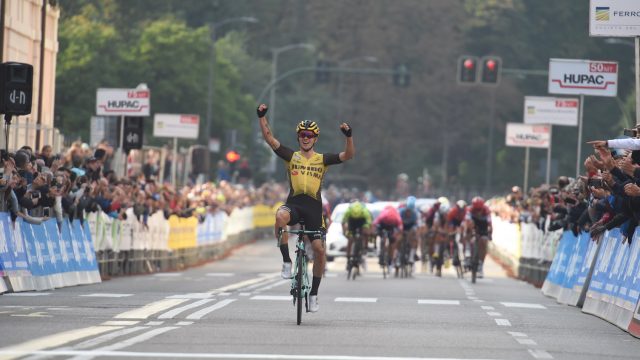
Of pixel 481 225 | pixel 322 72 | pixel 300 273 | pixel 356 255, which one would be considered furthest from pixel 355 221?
pixel 322 72

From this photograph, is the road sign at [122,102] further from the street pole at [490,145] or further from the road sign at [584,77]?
the street pole at [490,145]

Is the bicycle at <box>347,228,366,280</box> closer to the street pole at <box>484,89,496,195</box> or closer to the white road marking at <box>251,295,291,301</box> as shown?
the white road marking at <box>251,295,291,301</box>

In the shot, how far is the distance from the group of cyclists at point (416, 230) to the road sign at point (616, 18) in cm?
1103

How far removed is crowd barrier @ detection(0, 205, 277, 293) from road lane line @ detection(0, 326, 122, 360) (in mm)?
7026

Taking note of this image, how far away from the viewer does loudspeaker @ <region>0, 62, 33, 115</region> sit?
25.4 metres

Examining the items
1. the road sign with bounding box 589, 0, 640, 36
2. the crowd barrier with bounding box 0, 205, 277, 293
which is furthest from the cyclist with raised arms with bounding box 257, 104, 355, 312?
the road sign with bounding box 589, 0, 640, 36

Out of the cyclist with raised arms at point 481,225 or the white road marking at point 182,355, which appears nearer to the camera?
the white road marking at point 182,355

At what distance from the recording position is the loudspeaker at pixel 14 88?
2540cm

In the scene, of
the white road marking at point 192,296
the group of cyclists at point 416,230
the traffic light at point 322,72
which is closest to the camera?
the white road marking at point 192,296

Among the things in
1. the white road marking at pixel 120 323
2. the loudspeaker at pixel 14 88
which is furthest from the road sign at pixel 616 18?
the white road marking at pixel 120 323

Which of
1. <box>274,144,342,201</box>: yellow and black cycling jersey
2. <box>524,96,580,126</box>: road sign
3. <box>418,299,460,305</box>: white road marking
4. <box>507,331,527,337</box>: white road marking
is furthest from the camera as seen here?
<box>524,96,580,126</box>: road sign

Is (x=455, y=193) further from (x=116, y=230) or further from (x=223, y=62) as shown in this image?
(x=116, y=230)

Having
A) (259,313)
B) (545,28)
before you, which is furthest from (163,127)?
(545,28)

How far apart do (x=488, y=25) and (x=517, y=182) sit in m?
15.0
